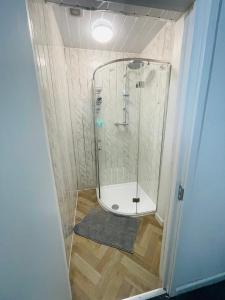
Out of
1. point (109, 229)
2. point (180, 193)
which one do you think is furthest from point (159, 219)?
point (180, 193)

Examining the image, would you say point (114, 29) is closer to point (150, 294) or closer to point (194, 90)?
point (194, 90)

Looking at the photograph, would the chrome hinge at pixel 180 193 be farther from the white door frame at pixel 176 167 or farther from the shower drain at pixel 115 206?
the shower drain at pixel 115 206

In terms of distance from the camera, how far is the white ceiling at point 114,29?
1468 millimetres

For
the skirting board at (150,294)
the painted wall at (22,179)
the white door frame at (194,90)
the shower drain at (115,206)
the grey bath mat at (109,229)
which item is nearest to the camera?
the painted wall at (22,179)

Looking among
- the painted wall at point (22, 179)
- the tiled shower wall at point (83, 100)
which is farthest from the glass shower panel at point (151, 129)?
the painted wall at point (22, 179)

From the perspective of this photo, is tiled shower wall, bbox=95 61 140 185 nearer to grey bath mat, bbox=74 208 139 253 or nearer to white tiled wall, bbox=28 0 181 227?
white tiled wall, bbox=28 0 181 227

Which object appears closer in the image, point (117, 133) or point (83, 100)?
point (83, 100)

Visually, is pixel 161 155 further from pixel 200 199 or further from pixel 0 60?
pixel 0 60

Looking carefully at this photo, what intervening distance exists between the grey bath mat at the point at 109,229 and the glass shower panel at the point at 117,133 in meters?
0.14

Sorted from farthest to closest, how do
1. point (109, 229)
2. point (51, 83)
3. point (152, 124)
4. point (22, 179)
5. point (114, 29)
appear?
point (152, 124) → point (109, 229) → point (114, 29) → point (51, 83) → point (22, 179)

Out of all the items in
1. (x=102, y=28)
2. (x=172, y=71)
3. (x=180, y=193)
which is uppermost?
(x=102, y=28)

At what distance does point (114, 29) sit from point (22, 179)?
1.89m

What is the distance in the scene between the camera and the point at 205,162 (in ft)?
2.99

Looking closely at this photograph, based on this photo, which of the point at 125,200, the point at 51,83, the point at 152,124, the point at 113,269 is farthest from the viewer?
the point at 125,200
